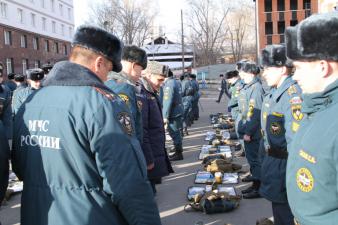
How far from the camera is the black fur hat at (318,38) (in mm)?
1959

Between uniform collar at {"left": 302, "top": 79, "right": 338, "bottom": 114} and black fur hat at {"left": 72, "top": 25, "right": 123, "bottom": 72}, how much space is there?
116 centimetres

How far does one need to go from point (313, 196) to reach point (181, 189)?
5159 mm

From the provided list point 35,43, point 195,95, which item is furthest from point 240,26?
point 195,95

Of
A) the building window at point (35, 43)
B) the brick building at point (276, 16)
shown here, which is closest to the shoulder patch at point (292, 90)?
the building window at point (35, 43)

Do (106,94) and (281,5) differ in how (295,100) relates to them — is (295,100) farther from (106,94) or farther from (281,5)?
(281,5)

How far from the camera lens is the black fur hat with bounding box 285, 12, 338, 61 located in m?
1.96

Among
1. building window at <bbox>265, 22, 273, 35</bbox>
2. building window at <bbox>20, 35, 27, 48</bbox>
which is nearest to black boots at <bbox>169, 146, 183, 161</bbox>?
building window at <bbox>20, 35, 27, 48</bbox>

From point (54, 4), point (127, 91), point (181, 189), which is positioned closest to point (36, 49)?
point (54, 4)

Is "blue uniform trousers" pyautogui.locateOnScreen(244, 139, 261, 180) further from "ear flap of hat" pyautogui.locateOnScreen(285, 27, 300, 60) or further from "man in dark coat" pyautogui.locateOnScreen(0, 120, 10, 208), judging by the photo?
"man in dark coat" pyautogui.locateOnScreen(0, 120, 10, 208)

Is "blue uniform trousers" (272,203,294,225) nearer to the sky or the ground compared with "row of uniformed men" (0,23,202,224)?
nearer to the ground

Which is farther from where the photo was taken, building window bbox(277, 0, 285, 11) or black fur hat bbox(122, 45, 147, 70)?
building window bbox(277, 0, 285, 11)

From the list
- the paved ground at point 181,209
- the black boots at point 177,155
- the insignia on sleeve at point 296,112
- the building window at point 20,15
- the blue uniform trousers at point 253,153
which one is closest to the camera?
the insignia on sleeve at point 296,112

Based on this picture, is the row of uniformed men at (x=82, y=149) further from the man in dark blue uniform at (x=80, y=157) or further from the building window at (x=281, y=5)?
the building window at (x=281, y=5)

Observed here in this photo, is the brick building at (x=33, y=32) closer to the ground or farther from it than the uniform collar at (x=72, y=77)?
farther from it
